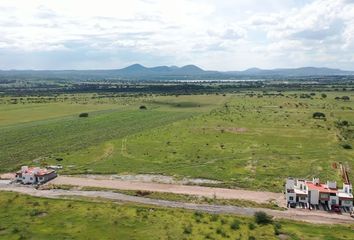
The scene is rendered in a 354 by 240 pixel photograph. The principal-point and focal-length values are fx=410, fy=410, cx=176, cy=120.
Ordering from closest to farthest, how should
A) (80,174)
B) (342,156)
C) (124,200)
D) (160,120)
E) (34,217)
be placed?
1. (34,217)
2. (124,200)
3. (80,174)
4. (342,156)
5. (160,120)

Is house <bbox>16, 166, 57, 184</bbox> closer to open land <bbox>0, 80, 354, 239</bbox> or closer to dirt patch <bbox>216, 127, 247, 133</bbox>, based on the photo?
open land <bbox>0, 80, 354, 239</bbox>

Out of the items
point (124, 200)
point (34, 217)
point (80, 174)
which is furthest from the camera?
point (80, 174)

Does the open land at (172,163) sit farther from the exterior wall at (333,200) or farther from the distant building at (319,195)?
the distant building at (319,195)

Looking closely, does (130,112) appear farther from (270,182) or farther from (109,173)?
(270,182)

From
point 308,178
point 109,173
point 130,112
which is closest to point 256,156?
point 308,178

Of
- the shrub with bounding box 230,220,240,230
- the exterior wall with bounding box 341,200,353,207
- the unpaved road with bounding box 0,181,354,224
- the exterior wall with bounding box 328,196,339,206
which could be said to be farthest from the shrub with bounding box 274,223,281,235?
the exterior wall with bounding box 341,200,353,207

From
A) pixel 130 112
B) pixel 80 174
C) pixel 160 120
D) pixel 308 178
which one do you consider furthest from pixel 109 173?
pixel 130 112

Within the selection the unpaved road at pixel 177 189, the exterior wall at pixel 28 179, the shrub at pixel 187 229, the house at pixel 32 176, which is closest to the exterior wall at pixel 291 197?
the unpaved road at pixel 177 189

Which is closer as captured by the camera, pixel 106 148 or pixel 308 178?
pixel 308 178
